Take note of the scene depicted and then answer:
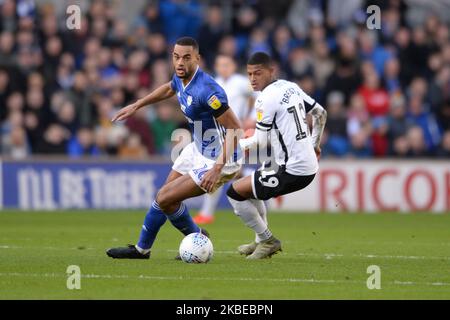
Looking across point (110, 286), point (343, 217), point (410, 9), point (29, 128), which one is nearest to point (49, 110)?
point (29, 128)

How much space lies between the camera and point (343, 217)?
60.8ft

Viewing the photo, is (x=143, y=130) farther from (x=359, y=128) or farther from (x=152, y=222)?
(x=152, y=222)

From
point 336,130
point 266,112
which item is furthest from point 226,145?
point 336,130

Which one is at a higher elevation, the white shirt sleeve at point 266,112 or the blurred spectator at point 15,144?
the white shirt sleeve at point 266,112

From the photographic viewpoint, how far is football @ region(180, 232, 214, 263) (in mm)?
10531

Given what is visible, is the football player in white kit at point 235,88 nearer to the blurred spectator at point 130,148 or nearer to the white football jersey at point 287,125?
the blurred spectator at point 130,148

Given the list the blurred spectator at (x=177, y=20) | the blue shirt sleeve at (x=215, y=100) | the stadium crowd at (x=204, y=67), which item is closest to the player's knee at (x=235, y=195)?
the blue shirt sleeve at (x=215, y=100)

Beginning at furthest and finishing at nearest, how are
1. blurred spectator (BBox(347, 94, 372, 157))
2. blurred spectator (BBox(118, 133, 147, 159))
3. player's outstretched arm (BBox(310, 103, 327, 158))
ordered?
blurred spectator (BBox(347, 94, 372, 157)) < blurred spectator (BBox(118, 133, 147, 159)) < player's outstretched arm (BBox(310, 103, 327, 158))

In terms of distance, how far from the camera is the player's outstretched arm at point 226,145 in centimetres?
1037

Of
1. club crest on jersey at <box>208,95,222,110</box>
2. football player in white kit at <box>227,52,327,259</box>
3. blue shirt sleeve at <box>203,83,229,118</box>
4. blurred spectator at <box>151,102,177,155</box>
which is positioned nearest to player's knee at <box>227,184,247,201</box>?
football player in white kit at <box>227,52,327,259</box>

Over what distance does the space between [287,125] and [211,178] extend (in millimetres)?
1067

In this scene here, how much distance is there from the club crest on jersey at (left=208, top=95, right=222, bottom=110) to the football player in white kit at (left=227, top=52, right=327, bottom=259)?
1.71ft

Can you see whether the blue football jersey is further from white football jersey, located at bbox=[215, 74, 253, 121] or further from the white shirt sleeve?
white football jersey, located at bbox=[215, 74, 253, 121]

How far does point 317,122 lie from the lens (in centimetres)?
1139
